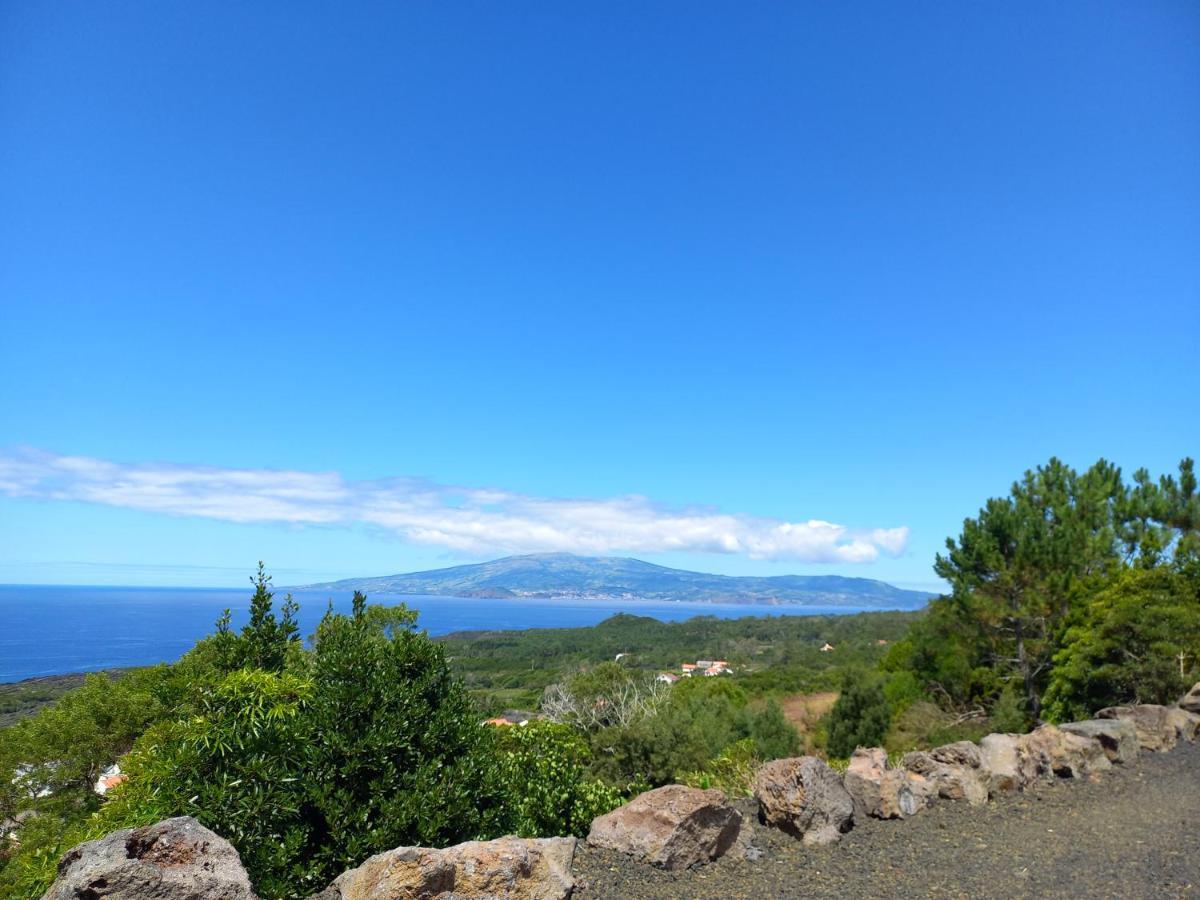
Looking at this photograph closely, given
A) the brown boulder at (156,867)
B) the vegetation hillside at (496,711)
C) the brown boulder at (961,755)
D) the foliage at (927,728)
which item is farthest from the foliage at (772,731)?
the brown boulder at (156,867)

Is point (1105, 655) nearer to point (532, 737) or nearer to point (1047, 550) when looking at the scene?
point (1047, 550)

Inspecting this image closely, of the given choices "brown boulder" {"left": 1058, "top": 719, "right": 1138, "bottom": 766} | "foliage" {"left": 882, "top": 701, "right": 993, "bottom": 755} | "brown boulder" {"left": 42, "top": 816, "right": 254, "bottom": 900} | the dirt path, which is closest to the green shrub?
the dirt path

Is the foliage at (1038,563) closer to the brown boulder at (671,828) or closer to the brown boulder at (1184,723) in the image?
the brown boulder at (1184,723)

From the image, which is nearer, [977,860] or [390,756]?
[390,756]

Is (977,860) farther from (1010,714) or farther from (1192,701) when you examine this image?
(1010,714)

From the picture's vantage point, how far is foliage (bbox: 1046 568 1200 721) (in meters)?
13.5

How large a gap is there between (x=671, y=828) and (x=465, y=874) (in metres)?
1.90

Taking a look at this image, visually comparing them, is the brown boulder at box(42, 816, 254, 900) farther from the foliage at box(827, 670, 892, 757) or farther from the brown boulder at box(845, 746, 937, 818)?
the foliage at box(827, 670, 892, 757)

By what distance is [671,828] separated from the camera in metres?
5.10

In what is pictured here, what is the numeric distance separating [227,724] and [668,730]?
11789mm

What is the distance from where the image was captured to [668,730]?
1459 centimetres

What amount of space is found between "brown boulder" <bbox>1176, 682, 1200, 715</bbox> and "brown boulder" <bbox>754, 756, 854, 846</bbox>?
10.1 meters

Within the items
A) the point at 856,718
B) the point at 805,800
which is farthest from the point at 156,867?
the point at 856,718

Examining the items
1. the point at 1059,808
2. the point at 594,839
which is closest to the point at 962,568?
the point at 1059,808
